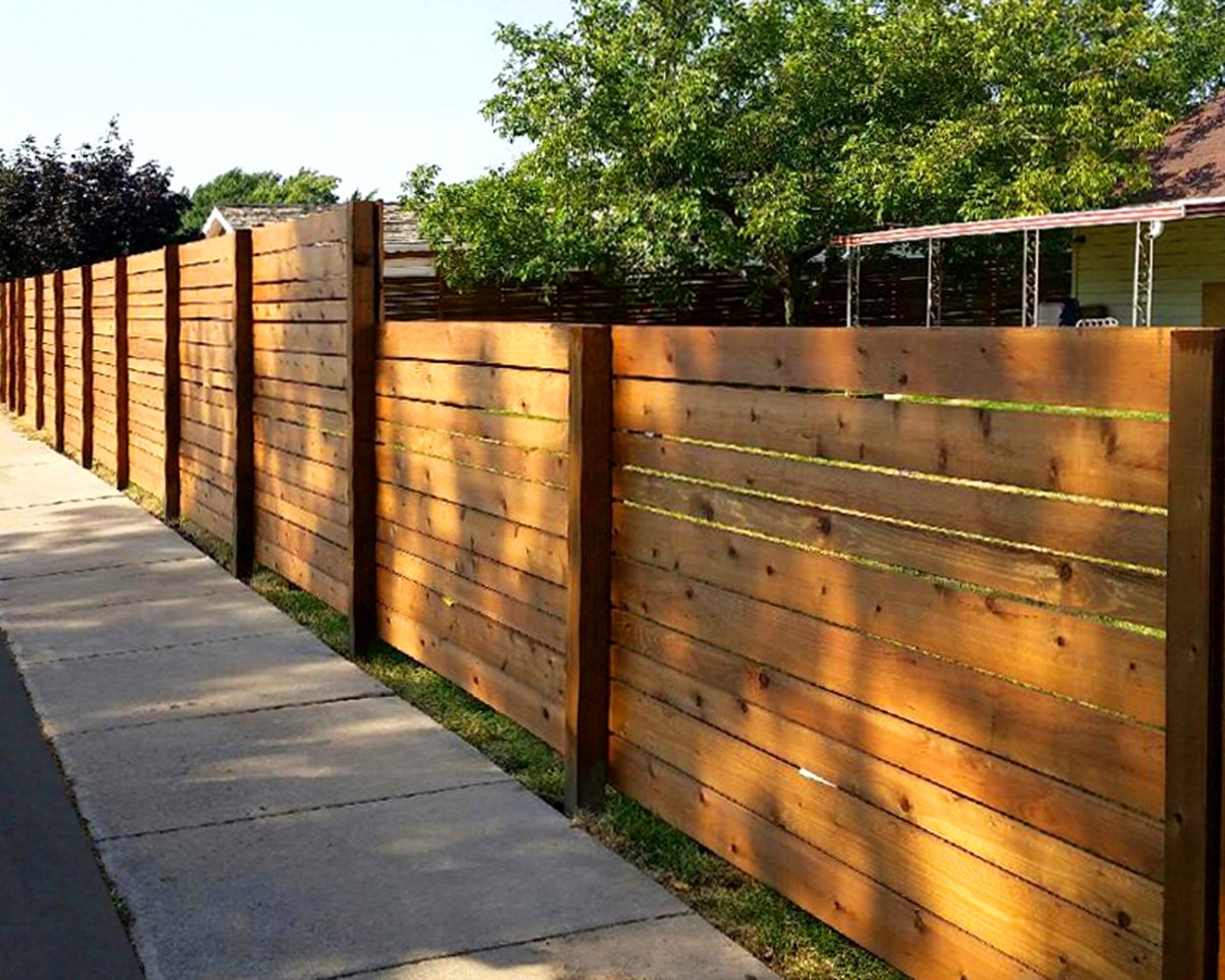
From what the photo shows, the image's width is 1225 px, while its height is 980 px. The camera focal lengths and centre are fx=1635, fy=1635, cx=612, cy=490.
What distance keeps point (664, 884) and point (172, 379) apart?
831 cm

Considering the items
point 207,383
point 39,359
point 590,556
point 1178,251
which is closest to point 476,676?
point 590,556

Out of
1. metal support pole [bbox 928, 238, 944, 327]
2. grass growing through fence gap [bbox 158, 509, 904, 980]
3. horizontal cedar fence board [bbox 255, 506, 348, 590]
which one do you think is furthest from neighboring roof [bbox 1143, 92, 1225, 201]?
grass growing through fence gap [bbox 158, 509, 904, 980]

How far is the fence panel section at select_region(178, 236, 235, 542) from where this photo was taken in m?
10.0

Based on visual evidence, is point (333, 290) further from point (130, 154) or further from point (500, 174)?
point (130, 154)

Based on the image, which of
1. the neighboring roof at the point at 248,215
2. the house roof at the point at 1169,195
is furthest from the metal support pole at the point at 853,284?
the neighboring roof at the point at 248,215

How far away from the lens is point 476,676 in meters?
6.14

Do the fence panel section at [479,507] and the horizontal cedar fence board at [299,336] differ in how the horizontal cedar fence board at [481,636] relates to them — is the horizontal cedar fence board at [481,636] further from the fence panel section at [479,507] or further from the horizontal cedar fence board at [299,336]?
the horizontal cedar fence board at [299,336]

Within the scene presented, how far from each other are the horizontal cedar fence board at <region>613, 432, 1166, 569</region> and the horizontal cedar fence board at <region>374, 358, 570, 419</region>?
31.4 inches

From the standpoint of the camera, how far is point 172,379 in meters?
11.8

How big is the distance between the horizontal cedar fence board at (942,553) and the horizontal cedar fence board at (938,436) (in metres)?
0.13

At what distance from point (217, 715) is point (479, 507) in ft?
4.48

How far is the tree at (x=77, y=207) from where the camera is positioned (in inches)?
1697

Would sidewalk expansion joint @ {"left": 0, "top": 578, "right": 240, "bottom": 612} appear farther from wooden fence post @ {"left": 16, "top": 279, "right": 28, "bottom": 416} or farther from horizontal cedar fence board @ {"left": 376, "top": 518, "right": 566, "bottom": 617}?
wooden fence post @ {"left": 16, "top": 279, "right": 28, "bottom": 416}

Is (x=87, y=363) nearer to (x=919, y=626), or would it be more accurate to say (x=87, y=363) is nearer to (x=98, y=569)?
(x=98, y=569)
